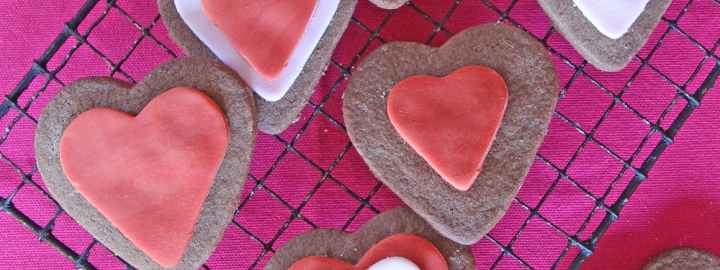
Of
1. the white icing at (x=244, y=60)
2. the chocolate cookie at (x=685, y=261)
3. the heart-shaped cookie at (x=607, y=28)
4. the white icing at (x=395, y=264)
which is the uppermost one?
the heart-shaped cookie at (x=607, y=28)

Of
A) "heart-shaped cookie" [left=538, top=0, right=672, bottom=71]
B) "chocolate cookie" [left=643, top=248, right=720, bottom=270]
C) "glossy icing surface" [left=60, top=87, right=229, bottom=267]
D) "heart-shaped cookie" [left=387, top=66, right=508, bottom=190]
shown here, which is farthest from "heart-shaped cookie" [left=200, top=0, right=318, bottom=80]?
"chocolate cookie" [left=643, top=248, right=720, bottom=270]

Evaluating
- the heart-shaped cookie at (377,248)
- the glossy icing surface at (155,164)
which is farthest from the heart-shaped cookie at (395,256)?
the glossy icing surface at (155,164)

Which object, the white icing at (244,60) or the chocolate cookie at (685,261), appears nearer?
the white icing at (244,60)

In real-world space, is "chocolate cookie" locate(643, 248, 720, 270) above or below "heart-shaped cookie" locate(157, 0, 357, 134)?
above

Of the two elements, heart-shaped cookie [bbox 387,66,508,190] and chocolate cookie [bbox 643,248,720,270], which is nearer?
heart-shaped cookie [bbox 387,66,508,190]

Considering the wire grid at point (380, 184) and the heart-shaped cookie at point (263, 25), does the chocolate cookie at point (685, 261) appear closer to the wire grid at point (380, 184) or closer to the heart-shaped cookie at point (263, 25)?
the wire grid at point (380, 184)

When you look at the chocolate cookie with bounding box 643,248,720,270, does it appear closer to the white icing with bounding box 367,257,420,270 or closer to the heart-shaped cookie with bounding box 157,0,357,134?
the white icing with bounding box 367,257,420,270

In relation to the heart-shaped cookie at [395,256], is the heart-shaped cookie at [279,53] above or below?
above

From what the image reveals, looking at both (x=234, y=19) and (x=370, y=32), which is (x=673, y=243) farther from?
(x=234, y=19)
